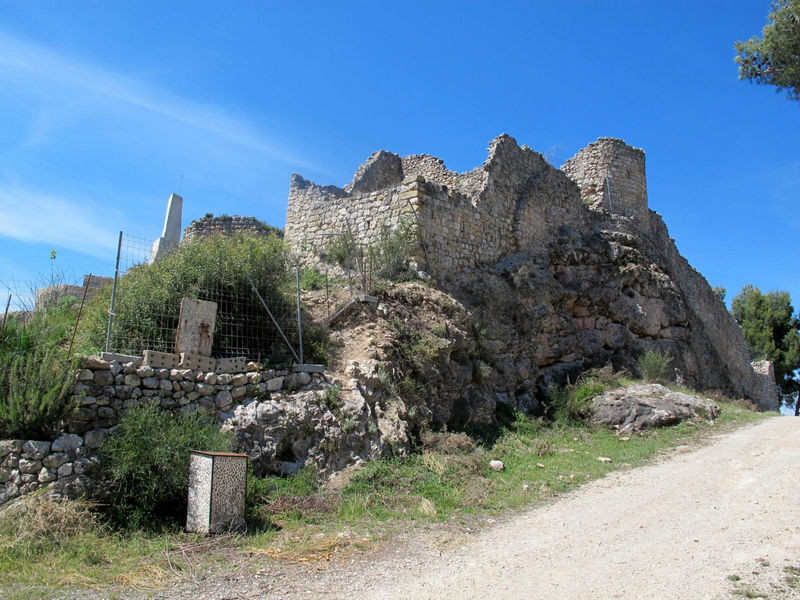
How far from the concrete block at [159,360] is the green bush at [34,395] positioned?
0.88 metres

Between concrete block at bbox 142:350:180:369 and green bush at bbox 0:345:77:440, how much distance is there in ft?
2.89

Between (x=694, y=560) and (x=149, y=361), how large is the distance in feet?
21.9

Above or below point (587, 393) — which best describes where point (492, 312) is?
above

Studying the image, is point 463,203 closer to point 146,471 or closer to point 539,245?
point 539,245

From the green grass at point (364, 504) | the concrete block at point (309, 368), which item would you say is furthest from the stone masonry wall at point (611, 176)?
the concrete block at point (309, 368)

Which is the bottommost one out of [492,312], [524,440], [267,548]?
[267,548]

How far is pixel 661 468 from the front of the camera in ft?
31.8

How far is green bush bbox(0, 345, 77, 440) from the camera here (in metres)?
6.51

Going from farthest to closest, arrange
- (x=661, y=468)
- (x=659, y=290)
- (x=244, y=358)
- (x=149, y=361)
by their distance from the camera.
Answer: (x=659, y=290), (x=661, y=468), (x=244, y=358), (x=149, y=361)

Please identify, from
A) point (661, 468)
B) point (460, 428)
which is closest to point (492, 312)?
point (460, 428)

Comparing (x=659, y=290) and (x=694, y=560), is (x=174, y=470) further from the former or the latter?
(x=659, y=290)

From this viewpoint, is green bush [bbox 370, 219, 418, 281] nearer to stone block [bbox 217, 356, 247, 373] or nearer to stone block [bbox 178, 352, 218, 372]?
stone block [bbox 217, 356, 247, 373]

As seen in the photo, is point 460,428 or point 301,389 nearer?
point 301,389

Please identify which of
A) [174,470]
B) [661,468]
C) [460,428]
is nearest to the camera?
[174,470]
